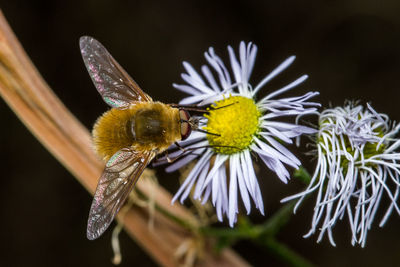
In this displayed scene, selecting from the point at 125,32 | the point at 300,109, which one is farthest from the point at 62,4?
the point at 300,109

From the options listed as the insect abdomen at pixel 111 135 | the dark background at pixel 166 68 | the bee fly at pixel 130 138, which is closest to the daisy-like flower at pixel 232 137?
the bee fly at pixel 130 138

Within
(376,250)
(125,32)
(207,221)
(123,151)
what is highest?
(125,32)

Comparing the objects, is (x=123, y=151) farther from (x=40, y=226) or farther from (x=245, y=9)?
(x=245, y=9)

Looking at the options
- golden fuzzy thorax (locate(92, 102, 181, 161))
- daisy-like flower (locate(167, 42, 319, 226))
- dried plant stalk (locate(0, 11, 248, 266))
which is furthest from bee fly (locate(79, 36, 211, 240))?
dried plant stalk (locate(0, 11, 248, 266))

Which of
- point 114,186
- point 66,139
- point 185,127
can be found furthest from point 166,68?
point 114,186

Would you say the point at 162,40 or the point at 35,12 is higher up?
the point at 35,12

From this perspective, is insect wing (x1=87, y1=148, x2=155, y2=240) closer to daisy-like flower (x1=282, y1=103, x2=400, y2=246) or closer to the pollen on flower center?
the pollen on flower center
